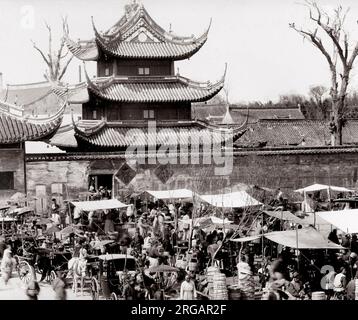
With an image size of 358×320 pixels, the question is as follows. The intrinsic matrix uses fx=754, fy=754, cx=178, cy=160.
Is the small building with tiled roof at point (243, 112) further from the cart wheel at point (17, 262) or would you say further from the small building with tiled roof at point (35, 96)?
the cart wheel at point (17, 262)

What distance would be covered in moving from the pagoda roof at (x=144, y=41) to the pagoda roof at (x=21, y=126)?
5.66 meters

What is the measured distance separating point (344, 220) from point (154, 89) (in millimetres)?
20036

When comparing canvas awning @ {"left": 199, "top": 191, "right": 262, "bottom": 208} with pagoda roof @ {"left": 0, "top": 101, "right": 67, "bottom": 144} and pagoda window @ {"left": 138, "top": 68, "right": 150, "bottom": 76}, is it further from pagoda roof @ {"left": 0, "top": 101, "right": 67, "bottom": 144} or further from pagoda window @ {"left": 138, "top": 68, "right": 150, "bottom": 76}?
pagoda window @ {"left": 138, "top": 68, "right": 150, "bottom": 76}

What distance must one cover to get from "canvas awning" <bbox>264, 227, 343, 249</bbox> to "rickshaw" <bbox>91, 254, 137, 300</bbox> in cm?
354

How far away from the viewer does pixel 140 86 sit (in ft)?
122

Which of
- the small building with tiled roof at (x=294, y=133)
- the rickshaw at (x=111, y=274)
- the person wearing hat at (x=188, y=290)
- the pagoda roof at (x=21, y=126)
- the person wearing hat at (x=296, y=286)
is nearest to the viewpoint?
the person wearing hat at (x=188, y=290)

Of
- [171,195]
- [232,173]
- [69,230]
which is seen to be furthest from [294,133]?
[69,230]

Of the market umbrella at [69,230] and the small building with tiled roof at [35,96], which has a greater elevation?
the small building with tiled roof at [35,96]

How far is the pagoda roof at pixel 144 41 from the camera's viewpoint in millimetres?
36750

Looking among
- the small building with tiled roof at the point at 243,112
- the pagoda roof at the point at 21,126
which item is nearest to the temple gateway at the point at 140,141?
the pagoda roof at the point at 21,126

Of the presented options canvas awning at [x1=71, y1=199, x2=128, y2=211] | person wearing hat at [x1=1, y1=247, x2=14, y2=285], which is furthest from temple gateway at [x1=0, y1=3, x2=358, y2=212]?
person wearing hat at [x1=1, y1=247, x2=14, y2=285]

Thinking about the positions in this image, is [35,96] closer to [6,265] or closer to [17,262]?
[17,262]

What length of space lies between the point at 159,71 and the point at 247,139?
14780 mm
